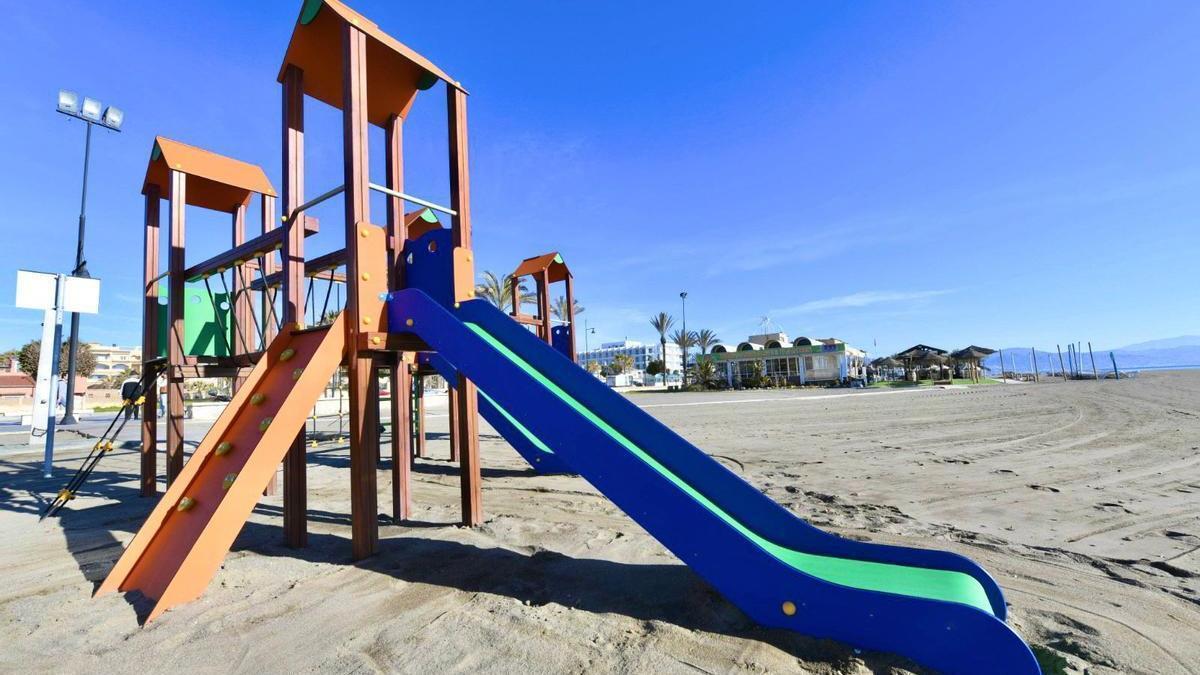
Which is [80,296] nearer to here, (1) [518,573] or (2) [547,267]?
(2) [547,267]

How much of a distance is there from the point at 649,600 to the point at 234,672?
1941 millimetres

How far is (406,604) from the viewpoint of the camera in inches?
117

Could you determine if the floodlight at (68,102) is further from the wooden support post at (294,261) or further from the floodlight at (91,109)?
the wooden support post at (294,261)

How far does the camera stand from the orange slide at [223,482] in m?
3.03

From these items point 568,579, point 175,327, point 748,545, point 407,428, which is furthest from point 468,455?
point 175,327

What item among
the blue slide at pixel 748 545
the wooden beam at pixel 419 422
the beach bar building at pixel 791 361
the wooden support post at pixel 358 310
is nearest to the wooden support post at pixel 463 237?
the wooden support post at pixel 358 310

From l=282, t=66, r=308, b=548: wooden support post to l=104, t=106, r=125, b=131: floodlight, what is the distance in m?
17.2

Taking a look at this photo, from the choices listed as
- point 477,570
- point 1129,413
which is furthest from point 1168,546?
point 1129,413

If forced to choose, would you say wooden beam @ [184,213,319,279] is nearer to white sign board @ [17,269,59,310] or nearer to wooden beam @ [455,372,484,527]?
wooden beam @ [455,372,484,527]

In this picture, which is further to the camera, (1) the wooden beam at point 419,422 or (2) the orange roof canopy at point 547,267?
(2) the orange roof canopy at point 547,267

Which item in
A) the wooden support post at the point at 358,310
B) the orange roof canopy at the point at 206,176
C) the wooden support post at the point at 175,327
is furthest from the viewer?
the orange roof canopy at the point at 206,176

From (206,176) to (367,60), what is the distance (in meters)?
3.51

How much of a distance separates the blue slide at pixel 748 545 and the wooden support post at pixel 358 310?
0.57 meters

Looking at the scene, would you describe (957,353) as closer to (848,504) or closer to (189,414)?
(848,504)
